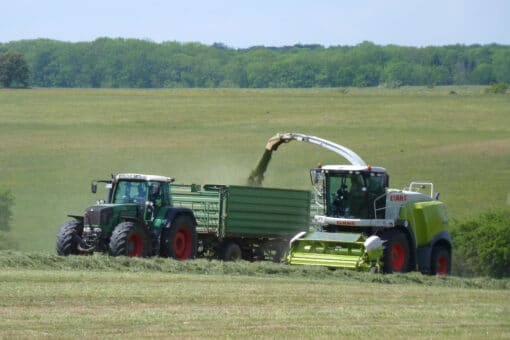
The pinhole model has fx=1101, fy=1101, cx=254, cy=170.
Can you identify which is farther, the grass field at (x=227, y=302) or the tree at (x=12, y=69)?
the tree at (x=12, y=69)

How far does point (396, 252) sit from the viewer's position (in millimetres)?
24484

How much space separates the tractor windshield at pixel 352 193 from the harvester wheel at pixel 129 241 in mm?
4649

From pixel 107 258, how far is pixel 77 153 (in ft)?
108

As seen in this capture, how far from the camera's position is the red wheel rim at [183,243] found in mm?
23672

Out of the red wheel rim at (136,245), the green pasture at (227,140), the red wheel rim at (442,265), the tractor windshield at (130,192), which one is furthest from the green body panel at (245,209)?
the green pasture at (227,140)

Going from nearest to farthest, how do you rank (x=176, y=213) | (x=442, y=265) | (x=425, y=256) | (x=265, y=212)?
(x=176, y=213) → (x=425, y=256) → (x=265, y=212) → (x=442, y=265)

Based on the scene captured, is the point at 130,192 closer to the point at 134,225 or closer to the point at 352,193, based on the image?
the point at 134,225

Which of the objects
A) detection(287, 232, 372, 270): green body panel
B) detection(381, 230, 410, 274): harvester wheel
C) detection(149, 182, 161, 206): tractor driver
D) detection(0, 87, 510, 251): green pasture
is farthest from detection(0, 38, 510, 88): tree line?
detection(149, 182, 161, 206): tractor driver

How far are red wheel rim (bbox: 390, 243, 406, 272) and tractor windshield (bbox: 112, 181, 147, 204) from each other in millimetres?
5602

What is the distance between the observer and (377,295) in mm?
18250

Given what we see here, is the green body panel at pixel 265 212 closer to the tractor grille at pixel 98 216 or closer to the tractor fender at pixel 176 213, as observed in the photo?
the tractor fender at pixel 176 213

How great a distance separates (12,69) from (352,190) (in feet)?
215

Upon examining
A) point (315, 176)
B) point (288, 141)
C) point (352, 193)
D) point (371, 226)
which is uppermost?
point (288, 141)

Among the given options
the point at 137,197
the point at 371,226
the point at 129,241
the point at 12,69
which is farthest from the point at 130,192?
the point at 12,69
